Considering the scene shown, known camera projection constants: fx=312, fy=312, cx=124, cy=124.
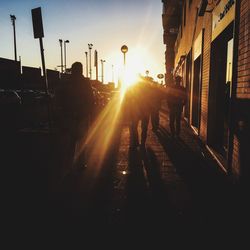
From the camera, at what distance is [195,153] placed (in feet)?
24.6

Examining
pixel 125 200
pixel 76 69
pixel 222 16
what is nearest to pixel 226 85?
pixel 222 16

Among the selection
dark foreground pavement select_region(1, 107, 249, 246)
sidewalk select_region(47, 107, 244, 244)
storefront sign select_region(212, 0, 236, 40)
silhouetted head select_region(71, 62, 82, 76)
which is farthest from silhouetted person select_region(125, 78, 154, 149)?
silhouetted head select_region(71, 62, 82, 76)

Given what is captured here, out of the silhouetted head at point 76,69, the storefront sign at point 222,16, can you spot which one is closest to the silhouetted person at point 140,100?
the storefront sign at point 222,16

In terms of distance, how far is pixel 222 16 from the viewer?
652 cm

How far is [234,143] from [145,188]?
5.73 ft

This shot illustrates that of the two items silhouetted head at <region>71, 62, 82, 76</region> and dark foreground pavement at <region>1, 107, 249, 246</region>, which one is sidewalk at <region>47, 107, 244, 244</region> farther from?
silhouetted head at <region>71, 62, 82, 76</region>

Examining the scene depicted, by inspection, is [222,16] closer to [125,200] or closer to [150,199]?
[150,199]

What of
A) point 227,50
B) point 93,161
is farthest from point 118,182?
point 227,50

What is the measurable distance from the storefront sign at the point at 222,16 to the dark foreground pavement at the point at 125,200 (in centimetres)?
283

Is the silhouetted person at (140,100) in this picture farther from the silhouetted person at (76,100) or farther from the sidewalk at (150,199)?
the silhouetted person at (76,100)

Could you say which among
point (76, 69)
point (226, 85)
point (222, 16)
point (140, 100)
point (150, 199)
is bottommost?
point (150, 199)

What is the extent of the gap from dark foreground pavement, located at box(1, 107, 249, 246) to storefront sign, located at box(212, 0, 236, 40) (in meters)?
2.83

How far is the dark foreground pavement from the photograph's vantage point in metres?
3.40

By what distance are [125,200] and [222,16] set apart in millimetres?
4455
